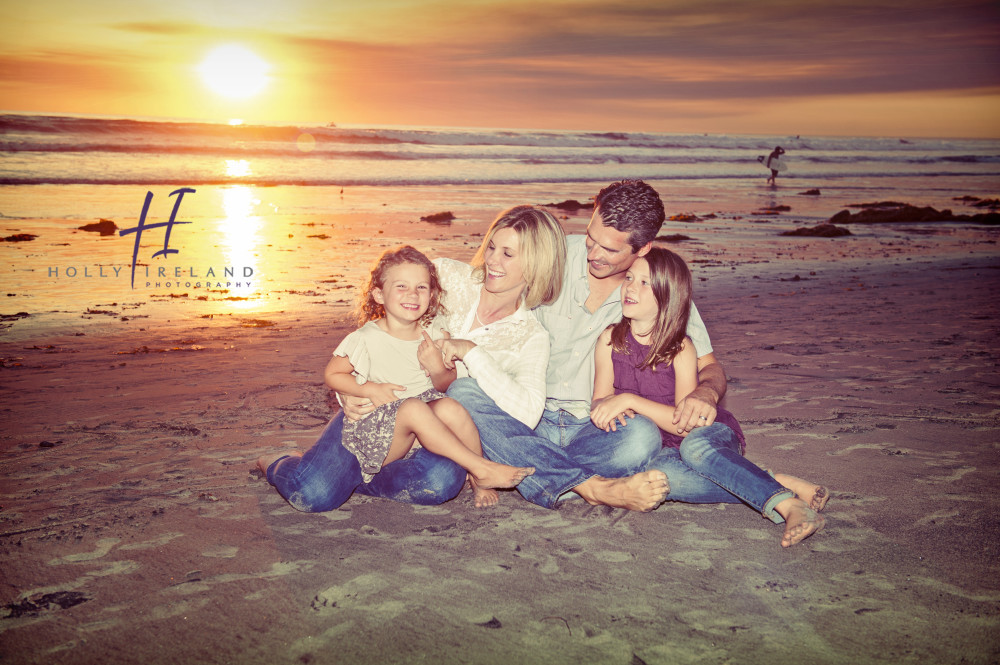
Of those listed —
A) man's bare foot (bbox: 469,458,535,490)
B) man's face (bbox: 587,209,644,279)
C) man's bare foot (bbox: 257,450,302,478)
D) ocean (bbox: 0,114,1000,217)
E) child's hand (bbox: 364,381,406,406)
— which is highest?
ocean (bbox: 0,114,1000,217)

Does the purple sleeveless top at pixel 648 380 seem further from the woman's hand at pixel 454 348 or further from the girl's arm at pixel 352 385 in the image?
the girl's arm at pixel 352 385

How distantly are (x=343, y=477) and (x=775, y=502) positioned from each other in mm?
2061

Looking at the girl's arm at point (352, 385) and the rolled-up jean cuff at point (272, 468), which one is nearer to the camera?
the girl's arm at point (352, 385)

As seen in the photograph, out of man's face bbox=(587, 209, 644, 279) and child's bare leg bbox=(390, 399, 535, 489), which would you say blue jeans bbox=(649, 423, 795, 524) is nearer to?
child's bare leg bbox=(390, 399, 535, 489)

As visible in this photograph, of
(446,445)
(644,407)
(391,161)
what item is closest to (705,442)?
(644,407)

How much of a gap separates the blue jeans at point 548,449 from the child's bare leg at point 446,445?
0.33 feet

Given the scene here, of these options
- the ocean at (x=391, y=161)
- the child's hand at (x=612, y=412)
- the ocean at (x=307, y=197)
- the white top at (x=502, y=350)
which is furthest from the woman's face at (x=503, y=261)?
the ocean at (x=391, y=161)

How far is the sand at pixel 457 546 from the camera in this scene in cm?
279

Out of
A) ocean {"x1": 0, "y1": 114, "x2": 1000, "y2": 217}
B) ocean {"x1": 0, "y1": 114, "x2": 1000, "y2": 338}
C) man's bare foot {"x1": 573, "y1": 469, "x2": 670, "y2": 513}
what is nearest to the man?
man's bare foot {"x1": 573, "y1": 469, "x2": 670, "y2": 513}

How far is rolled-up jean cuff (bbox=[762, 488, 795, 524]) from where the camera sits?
11.6 ft

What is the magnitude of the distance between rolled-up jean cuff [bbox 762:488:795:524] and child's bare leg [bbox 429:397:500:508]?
1.34 m

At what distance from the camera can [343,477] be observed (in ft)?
12.7

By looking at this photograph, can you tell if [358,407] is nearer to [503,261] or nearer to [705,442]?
[503,261]

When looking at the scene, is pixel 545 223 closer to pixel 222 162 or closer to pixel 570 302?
pixel 570 302
